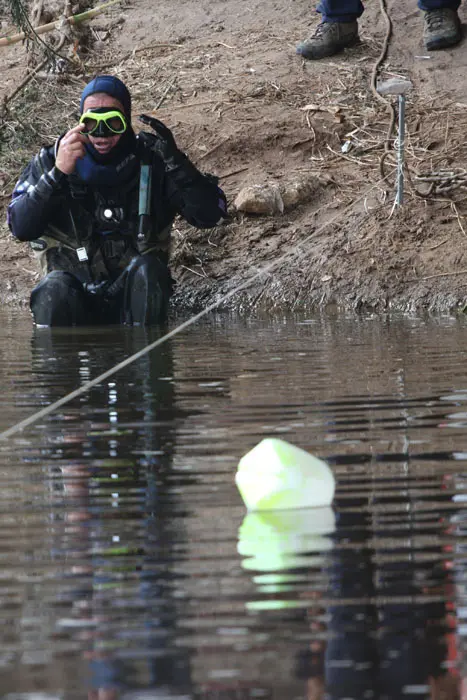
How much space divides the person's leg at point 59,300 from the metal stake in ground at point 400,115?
7.29 ft

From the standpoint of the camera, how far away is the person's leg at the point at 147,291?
717 centimetres

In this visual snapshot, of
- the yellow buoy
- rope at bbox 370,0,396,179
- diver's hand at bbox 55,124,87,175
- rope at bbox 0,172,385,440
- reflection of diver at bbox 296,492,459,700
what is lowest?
reflection of diver at bbox 296,492,459,700

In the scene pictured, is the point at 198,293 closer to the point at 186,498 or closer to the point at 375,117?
the point at 375,117

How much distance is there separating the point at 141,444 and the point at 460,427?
92cm

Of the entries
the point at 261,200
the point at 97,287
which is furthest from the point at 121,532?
the point at 261,200

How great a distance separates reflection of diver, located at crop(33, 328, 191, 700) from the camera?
2.12m

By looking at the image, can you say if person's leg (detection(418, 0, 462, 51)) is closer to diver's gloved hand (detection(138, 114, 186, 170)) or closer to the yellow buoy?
diver's gloved hand (detection(138, 114, 186, 170))

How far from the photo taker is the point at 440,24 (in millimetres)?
10156

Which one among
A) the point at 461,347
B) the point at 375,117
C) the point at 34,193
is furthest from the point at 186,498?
the point at 375,117

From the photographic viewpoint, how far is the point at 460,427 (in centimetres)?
390

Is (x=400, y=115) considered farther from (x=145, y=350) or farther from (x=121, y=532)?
(x=121, y=532)

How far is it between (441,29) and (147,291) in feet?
13.5

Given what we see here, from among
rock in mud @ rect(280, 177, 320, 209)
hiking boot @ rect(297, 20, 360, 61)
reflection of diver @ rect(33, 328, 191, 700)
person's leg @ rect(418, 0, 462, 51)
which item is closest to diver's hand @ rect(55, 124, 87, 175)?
reflection of diver @ rect(33, 328, 191, 700)

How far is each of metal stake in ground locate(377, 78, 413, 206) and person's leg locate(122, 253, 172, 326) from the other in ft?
5.87
